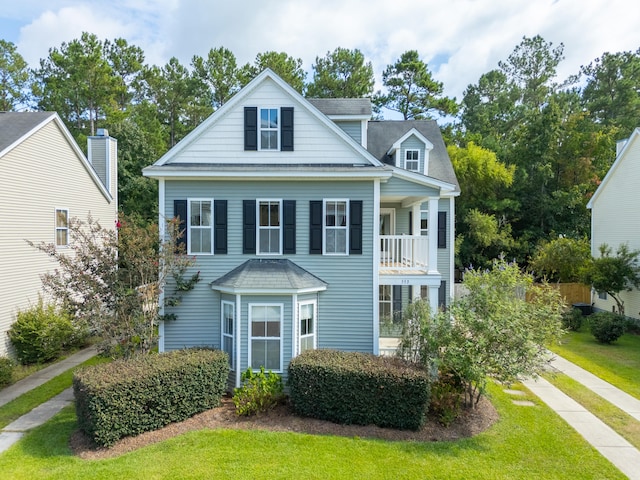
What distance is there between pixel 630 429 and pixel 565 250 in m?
14.6

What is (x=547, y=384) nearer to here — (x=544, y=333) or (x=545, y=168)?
(x=544, y=333)

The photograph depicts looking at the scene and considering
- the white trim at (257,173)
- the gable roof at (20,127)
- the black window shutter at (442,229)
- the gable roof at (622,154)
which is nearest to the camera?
the white trim at (257,173)

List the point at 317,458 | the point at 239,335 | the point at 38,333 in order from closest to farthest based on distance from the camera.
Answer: the point at 317,458
the point at 239,335
the point at 38,333

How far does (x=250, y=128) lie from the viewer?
35.7 ft

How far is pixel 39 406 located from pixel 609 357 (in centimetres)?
1781

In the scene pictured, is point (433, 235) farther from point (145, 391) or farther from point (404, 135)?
point (145, 391)

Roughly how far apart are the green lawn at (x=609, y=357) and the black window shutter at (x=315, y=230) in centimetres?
945

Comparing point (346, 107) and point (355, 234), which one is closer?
point (355, 234)

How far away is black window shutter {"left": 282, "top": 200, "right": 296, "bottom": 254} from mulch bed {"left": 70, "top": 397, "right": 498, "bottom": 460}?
4254mm

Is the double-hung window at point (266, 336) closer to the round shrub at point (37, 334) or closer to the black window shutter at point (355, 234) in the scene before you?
the black window shutter at point (355, 234)

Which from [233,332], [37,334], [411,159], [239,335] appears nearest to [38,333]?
[37,334]

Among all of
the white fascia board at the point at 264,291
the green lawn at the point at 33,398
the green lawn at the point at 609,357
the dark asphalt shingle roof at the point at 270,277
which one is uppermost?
the dark asphalt shingle roof at the point at 270,277

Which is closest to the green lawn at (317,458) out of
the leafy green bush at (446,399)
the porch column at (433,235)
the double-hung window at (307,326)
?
the leafy green bush at (446,399)

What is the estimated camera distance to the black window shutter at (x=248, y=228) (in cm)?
1082
